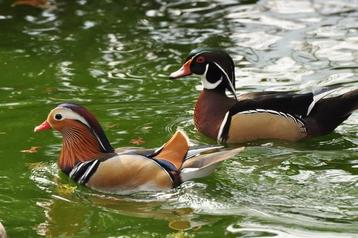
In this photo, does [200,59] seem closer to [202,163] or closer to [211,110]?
[211,110]

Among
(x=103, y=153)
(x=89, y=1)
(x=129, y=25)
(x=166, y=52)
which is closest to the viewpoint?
(x=103, y=153)

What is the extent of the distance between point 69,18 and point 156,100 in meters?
2.95

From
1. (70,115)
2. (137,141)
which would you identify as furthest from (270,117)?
(70,115)

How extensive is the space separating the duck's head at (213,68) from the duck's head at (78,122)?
53.3 inches


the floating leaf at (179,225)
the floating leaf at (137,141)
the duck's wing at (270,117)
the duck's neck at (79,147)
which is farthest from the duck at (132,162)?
the duck's wing at (270,117)

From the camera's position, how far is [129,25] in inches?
408

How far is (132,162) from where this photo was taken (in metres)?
5.90

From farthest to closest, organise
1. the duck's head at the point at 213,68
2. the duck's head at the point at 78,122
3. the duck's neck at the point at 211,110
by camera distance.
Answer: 1. the duck's head at the point at 213,68
2. the duck's neck at the point at 211,110
3. the duck's head at the point at 78,122

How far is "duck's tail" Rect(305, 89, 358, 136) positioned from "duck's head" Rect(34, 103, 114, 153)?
1.68m

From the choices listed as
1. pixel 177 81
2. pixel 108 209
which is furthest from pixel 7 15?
pixel 108 209

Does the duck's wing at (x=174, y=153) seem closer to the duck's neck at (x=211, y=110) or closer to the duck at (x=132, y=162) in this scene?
the duck at (x=132, y=162)

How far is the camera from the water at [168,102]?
218 inches

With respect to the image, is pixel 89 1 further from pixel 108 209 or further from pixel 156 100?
pixel 108 209

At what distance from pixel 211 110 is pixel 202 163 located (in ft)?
4.23
